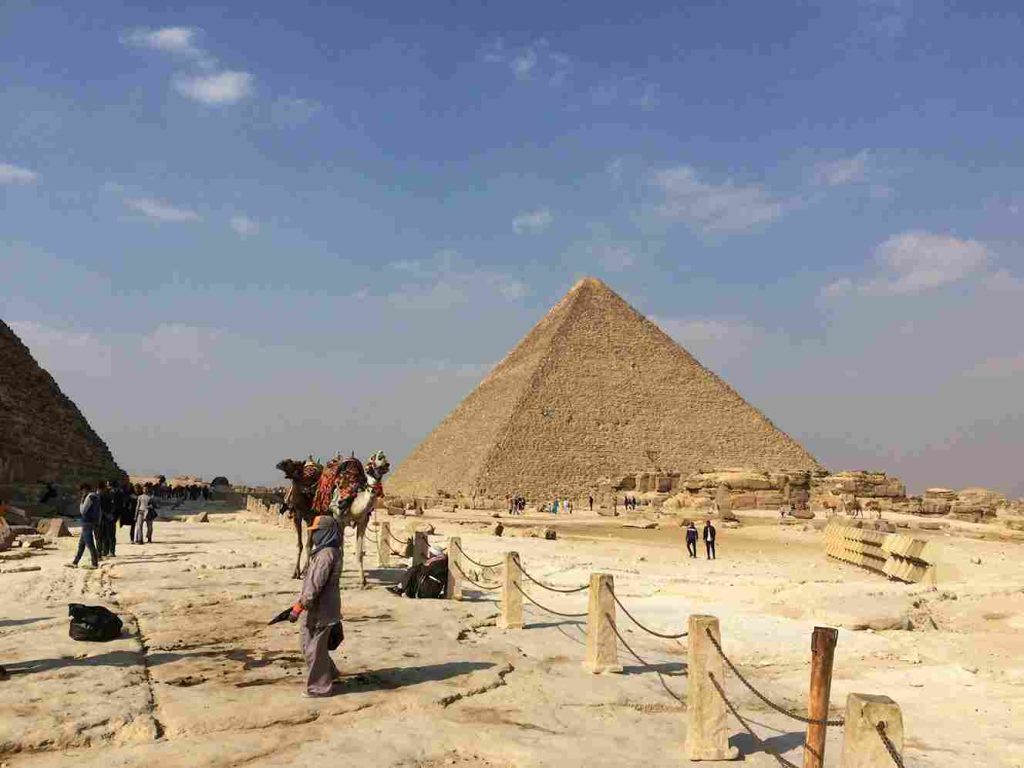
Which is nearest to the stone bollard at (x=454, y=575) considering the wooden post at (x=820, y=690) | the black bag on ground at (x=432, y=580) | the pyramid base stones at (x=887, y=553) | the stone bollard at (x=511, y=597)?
Answer: the black bag on ground at (x=432, y=580)

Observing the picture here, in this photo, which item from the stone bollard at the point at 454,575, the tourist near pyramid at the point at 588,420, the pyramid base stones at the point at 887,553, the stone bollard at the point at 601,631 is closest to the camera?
the stone bollard at the point at 601,631

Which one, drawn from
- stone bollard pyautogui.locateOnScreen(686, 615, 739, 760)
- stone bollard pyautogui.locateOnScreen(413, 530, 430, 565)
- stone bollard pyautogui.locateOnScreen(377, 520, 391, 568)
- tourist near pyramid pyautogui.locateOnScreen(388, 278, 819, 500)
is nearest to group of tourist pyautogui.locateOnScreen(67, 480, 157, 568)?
stone bollard pyautogui.locateOnScreen(377, 520, 391, 568)

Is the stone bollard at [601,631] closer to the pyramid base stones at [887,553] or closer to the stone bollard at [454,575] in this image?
the stone bollard at [454,575]

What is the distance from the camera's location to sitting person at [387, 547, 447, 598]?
9055 mm

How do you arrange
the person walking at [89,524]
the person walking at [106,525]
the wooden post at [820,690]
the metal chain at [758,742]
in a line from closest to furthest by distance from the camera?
the wooden post at [820,690]
the metal chain at [758,742]
the person walking at [89,524]
the person walking at [106,525]

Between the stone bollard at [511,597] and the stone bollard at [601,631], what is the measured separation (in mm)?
1507

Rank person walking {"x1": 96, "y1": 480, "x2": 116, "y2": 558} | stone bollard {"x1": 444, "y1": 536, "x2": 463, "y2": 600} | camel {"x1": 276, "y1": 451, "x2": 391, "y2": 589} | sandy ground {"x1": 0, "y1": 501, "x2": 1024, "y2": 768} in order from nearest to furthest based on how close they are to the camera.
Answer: sandy ground {"x1": 0, "y1": 501, "x2": 1024, "y2": 768} → camel {"x1": 276, "y1": 451, "x2": 391, "y2": 589} → stone bollard {"x1": 444, "y1": 536, "x2": 463, "y2": 600} → person walking {"x1": 96, "y1": 480, "x2": 116, "y2": 558}

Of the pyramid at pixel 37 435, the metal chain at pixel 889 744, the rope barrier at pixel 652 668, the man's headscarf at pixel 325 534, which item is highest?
the pyramid at pixel 37 435

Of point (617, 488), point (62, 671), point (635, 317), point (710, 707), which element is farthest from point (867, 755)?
point (635, 317)

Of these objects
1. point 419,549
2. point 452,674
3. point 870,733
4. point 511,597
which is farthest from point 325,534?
point 419,549

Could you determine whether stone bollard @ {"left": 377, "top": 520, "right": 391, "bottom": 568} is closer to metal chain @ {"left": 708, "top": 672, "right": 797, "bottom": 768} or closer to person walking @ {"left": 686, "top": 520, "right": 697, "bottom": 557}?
person walking @ {"left": 686, "top": 520, "right": 697, "bottom": 557}

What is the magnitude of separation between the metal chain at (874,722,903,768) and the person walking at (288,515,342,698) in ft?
10.2

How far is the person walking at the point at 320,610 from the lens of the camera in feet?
16.1

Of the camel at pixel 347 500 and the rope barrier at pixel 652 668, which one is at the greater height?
the camel at pixel 347 500
